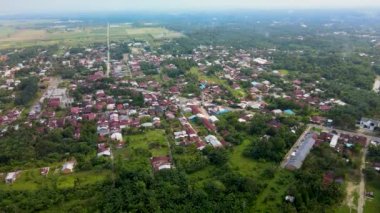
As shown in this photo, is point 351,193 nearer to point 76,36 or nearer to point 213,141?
point 213,141

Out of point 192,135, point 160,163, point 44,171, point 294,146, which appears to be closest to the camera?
point 44,171

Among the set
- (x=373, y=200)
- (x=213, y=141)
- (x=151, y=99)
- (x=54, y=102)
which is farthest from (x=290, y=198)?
(x=54, y=102)

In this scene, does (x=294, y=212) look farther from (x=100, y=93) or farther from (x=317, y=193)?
(x=100, y=93)

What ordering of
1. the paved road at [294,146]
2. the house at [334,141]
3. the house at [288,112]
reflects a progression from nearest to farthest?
1. the paved road at [294,146]
2. the house at [334,141]
3. the house at [288,112]

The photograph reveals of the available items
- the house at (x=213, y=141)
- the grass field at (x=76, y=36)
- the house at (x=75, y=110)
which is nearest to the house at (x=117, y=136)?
the house at (x=75, y=110)

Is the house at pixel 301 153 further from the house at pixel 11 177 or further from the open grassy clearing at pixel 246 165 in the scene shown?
the house at pixel 11 177

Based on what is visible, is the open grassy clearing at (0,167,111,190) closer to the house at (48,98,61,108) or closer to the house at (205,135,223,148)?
the house at (205,135,223,148)

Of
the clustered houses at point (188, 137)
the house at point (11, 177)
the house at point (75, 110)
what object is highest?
the house at point (75, 110)
